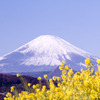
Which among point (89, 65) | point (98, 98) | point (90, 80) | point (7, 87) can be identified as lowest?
point (98, 98)

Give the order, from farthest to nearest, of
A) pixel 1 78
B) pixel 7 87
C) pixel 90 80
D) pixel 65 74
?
pixel 1 78, pixel 7 87, pixel 65 74, pixel 90 80

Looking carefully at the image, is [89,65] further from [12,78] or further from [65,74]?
[12,78]

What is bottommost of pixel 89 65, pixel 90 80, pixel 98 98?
pixel 98 98

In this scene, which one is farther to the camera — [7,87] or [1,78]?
[1,78]

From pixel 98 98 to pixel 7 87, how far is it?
1631 centimetres

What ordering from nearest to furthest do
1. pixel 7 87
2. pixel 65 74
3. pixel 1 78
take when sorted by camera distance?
pixel 65 74, pixel 7 87, pixel 1 78

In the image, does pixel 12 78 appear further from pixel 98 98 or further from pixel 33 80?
pixel 98 98

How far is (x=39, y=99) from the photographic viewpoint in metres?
6.38

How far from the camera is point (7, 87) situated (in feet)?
68.1

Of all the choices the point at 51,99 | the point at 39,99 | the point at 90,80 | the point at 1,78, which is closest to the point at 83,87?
the point at 90,80

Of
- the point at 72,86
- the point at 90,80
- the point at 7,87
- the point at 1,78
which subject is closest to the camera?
the point at 90,80

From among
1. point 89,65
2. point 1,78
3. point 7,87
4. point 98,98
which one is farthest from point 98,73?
point 1,78

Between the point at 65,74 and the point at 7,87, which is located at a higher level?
the point at 7,87

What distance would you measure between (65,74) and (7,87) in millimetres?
14069
